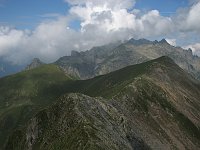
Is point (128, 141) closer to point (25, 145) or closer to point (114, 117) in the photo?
point (114, 117)

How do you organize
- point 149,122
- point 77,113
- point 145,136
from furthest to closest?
point 149,122 → point 145,136 → point 77,113

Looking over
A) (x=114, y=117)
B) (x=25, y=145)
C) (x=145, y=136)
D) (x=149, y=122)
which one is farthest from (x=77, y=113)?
(x=149, y=122)

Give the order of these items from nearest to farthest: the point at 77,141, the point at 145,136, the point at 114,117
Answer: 1. the point at 77,141
2. the point at 114,117
3. the point at 145,136

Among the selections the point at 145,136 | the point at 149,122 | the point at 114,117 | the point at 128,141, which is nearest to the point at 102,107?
the point at 114,117

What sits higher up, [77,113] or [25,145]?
[77,113]

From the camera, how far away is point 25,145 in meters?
140

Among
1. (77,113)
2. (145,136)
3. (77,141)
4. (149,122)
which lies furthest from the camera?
(149,122)

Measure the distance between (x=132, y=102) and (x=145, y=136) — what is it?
118 ft

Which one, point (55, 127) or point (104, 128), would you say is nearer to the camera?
point (104, 128)

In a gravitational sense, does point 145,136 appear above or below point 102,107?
below

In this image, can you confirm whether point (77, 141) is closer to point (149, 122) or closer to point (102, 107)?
point (102, 107)

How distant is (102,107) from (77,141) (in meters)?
33.4

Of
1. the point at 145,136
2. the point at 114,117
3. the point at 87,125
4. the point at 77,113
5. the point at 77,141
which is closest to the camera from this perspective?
the point at 77,141

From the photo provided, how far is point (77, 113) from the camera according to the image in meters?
121
